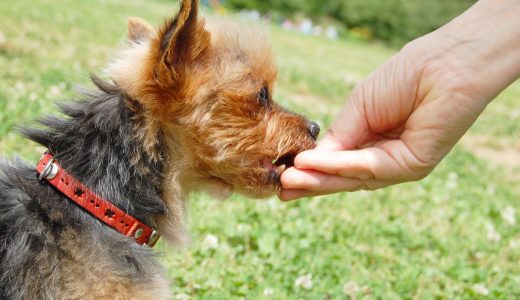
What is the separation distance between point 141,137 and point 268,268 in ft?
5.67

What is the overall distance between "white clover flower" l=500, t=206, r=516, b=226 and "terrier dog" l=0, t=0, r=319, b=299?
3.48m

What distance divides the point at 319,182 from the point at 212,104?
0.79m

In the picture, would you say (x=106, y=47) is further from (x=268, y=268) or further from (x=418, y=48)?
(x=418, y=48)

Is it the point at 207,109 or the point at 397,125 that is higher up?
the point at 207,109

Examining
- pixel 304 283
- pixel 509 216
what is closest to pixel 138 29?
pixel 304 283

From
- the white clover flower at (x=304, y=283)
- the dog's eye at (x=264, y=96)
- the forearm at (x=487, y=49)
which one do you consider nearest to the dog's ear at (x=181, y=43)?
the dog's eye at (x=264, y=96)

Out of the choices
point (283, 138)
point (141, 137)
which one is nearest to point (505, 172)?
Result: point (283, 138)

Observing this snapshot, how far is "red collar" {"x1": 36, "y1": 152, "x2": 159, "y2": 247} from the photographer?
2908mm

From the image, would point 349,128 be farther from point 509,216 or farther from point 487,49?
point 509,216

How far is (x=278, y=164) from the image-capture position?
143 inches

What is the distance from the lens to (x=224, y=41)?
3572 mm

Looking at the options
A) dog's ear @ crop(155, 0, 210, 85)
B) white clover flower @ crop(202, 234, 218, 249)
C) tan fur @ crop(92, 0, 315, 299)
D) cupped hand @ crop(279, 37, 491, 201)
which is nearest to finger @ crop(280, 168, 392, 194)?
cupped hand @ crop(279, 37, 491, 201)

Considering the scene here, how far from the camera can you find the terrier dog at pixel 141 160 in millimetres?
2812

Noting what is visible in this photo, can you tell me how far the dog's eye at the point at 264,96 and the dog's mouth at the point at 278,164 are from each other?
35cm
